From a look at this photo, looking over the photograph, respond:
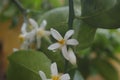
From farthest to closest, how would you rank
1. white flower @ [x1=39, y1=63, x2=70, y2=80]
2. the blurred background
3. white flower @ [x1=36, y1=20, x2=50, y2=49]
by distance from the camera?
the blurred background < white flower @ [x1=36, y1=20, x2=50, y2=49] < white flower @ [x1=39, y1=63, x2=70, y2=80]

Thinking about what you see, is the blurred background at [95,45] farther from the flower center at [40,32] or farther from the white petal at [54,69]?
the white petal at [54,69]

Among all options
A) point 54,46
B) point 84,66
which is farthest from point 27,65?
point 84,66

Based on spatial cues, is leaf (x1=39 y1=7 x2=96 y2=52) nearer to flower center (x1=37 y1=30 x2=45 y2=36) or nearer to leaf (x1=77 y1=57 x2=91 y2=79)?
flower center (x1=37 y1=30 x2=45 y2=36)

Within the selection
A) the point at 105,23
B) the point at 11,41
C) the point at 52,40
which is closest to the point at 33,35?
the point at 52,40

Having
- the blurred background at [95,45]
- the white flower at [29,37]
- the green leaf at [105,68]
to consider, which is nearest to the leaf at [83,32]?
the white flower at [29,37]

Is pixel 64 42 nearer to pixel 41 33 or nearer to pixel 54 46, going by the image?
pixel 54 46

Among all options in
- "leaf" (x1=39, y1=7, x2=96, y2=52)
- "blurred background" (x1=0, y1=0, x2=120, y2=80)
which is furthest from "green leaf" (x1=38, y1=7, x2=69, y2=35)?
"blurred background" (x1=0, y1=0, x2=120, y2=80)

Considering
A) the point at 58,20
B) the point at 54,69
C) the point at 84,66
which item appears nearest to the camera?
the point at 54,69
